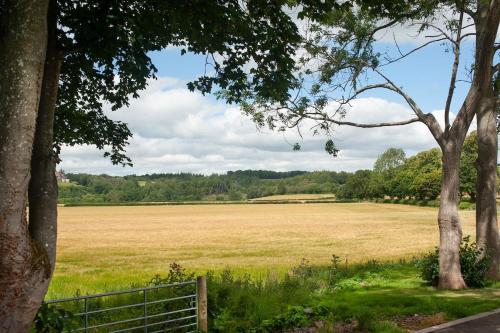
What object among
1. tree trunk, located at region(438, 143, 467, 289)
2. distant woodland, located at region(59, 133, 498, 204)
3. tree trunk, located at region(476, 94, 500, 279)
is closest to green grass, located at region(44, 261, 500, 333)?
tree trunk, located at region(438, 143, 467, 289)

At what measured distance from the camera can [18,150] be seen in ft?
14.8

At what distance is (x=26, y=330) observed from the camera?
468 centimetres

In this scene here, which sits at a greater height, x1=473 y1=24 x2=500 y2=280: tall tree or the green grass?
x1=473 y1=24 x2=500 y2=280: tall tree

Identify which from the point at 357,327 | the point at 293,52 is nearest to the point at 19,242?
the point at 293,52

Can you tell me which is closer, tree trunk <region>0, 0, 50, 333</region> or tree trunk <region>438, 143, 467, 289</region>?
tree trunk <region>0, 0, 50, 333</region>

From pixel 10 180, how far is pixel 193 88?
5162 millimetres

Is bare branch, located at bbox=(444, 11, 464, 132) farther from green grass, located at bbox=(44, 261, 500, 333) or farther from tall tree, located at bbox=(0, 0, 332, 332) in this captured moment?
tall tree, located at bbox=(0, 0, 332, 332)

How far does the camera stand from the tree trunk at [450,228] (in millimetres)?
14320

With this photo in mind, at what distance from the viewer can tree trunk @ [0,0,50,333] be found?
4434 mm

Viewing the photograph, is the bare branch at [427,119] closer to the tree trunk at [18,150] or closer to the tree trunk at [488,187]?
the tree trunk at [488,187]

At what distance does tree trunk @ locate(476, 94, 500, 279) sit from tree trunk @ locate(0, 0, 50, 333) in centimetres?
1446

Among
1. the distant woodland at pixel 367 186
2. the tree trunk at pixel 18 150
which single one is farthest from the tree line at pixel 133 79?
the distant woodland at pixel 367 186

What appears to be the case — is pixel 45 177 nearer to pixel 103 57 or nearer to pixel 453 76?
pixel 103 57

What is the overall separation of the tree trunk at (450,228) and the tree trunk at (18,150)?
12336 millimetres
